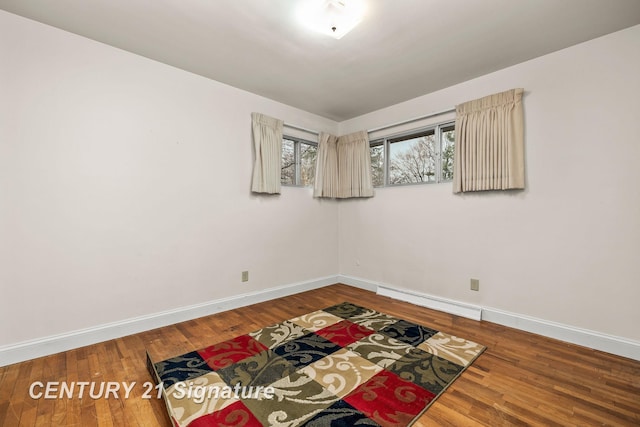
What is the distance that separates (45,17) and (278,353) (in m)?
3.19

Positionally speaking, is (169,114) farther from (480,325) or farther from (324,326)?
(480,325)

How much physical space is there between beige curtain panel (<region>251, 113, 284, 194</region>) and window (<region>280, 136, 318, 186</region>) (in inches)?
9.6

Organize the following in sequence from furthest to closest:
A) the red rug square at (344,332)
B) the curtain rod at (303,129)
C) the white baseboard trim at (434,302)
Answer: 1. the curtain rod at (303,129)
2. the white baseboard trim at (434,302)
3. the red rug square at (344,332)

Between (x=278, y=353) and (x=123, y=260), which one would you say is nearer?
(x=278, y=353)

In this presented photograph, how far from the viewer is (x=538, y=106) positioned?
2.64 metres

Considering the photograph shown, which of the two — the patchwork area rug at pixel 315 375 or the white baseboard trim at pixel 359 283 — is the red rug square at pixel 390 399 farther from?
the white baseboard trim at pixel 359 283

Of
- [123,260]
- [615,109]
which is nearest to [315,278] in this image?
[123,260]

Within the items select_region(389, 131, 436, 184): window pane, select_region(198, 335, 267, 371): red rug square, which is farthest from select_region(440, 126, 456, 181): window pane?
select_region(198, 335, 267, 371): red rug square

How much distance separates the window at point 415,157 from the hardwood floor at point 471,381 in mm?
1808

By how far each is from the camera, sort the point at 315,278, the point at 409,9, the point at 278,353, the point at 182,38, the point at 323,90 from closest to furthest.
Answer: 1. the point at 409,9
2. the point at 278,353
3. the point at 182,38
4. the point at 323,90
5. the point at 315,278

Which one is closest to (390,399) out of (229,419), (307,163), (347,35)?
(229,419)

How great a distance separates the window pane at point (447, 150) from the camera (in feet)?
11.0

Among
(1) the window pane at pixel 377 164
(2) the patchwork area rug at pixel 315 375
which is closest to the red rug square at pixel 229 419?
(2) the patchwork area rug at pixel 315 375

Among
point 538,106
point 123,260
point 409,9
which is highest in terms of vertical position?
point 409,9
